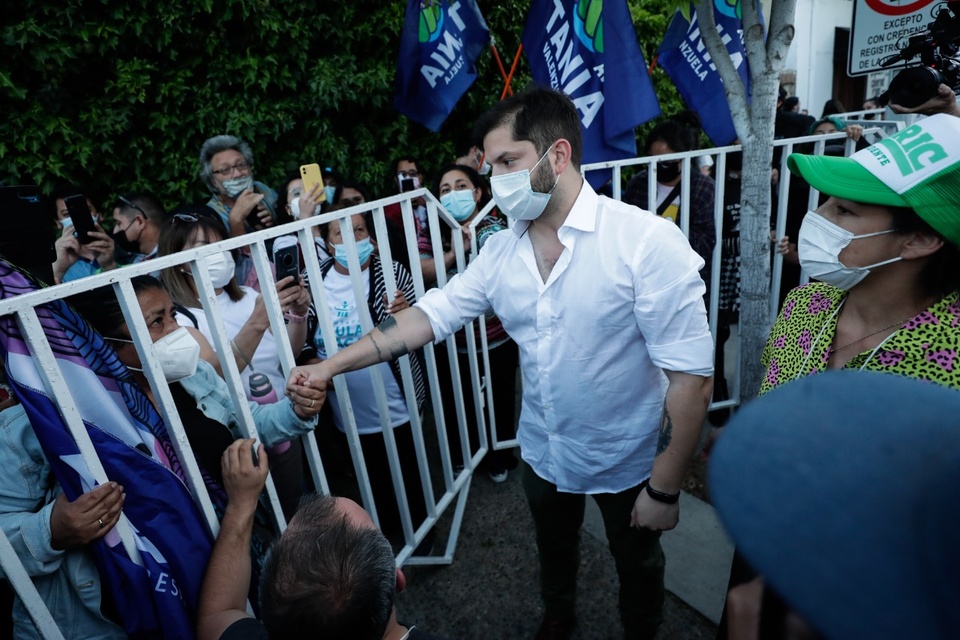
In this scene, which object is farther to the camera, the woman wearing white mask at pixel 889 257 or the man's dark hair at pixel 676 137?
the man's dark hair at pixel 676 137

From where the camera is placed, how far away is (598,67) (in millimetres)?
3619

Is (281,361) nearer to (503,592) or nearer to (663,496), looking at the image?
(663,496)

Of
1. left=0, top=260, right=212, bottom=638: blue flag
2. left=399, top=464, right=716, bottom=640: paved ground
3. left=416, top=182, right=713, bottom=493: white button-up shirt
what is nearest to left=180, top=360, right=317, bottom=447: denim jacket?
left=0, top=260, right=212, bottom=638: blue flag

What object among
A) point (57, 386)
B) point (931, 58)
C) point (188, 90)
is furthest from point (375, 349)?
point (188, 90)

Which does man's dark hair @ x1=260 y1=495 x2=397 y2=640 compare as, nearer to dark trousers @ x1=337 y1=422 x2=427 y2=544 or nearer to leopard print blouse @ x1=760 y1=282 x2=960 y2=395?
leopard print blouse @ x1=760 y1=282 x2=960 y2=395

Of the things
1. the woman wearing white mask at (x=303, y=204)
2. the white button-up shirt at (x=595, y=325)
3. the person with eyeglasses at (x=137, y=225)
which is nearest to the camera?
the white button-up shirt at (x=595, y=325)

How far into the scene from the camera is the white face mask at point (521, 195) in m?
1.79

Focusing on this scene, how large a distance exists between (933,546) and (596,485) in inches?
63.9

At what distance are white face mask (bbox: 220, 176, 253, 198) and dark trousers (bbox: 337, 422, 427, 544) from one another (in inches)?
90.2

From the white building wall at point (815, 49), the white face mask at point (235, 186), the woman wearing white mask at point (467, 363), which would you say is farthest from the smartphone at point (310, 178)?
the white building wall at point (815, 49)

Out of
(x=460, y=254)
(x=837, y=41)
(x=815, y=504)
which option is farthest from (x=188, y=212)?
(x=837, y=41)

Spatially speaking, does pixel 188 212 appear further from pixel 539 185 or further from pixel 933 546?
pixel 933 546

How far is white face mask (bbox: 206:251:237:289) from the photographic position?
228 centimetres

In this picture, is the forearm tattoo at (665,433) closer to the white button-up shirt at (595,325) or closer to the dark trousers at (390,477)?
the white button-up shirt at (595,325)
